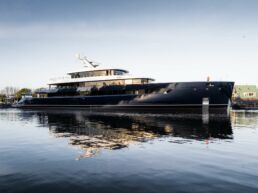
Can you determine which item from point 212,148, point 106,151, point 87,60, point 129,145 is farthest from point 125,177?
point 87,60

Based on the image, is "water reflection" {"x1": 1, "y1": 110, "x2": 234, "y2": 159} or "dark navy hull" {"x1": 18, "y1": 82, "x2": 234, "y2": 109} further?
"dark navy hull" {"x1": 18, "y1": 82, "x2": 234, "y2": 109}

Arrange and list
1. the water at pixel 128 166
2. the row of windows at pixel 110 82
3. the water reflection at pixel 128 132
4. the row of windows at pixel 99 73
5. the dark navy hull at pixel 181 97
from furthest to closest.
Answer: the row of windows at pixel 99 73 → the row of windows at pixel 110 82 → the dark navy hull at pixel 181 97 → the water reflection at pixel 128 132 → the water at pixel 128 166

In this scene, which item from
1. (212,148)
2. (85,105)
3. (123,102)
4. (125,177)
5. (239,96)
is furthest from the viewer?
(239,96)

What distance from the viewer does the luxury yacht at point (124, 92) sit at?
115ft

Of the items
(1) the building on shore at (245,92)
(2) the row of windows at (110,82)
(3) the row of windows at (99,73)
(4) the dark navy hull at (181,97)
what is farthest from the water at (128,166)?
(1) the building on shore at (245,92)

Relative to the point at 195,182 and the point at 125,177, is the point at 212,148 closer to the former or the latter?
the point at 195,182

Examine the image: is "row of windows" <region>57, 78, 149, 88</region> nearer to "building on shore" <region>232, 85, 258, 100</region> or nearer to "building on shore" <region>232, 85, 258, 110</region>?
"building on shore" <region>232, 85, 258, 110</region>

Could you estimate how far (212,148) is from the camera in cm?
1104

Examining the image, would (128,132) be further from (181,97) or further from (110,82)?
(110,82)

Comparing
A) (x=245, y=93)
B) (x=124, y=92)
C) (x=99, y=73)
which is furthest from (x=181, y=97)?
(x=245, y=93)

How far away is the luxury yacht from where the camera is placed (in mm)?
34969

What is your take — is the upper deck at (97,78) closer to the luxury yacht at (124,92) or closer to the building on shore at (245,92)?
the luxury yacht at (124,92)

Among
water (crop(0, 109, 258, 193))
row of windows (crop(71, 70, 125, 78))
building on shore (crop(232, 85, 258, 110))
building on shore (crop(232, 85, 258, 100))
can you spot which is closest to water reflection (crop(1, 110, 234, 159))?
water (crop(0, 109, 258, 193))

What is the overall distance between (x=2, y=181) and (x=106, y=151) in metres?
4.56
